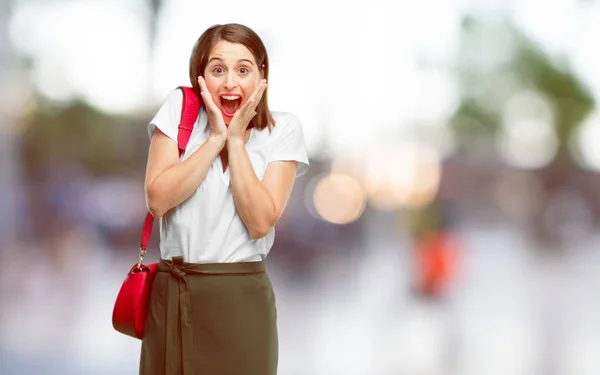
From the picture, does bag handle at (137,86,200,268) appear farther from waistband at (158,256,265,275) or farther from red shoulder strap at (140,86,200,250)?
waistband at (158,256,265,275)

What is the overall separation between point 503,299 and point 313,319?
8.96 feet

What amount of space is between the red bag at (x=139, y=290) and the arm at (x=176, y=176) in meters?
0.09

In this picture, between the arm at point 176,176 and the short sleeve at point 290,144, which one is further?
the short sleeve at point 290,144

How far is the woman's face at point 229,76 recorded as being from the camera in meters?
1.90

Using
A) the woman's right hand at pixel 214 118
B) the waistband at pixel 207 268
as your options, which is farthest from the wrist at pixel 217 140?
the waistband at pixel 207 268

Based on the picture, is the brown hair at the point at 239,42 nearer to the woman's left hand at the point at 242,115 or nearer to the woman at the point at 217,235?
the woman at the point at 217,235

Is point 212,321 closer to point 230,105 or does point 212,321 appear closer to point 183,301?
point 183,301

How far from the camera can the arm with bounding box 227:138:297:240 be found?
5.98 ft

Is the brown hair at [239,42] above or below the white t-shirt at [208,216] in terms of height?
above

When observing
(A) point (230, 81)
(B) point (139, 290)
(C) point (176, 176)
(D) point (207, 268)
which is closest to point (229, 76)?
(A) point (230, 81)

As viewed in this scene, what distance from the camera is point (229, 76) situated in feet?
6.19

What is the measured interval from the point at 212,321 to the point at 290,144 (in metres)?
0.44

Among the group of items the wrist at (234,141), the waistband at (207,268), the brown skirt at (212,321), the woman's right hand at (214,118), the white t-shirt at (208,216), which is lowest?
the brown skirt at (212,321)

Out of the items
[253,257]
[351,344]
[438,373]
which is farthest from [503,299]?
[253,257]
